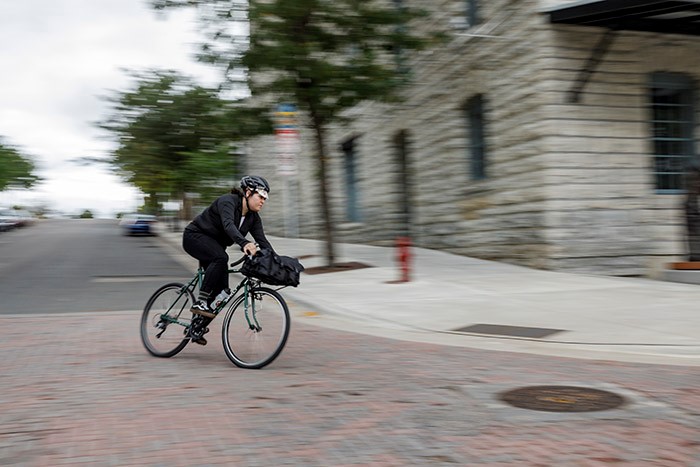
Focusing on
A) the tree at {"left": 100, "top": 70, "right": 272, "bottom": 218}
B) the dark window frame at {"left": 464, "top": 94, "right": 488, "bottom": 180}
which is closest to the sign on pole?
the dark window frame at {"left": 464, "top": 94, "right": 488, "bottom": 180}

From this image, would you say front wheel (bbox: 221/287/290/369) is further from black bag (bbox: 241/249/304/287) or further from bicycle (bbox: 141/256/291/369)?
black bag (bbox: 241/249/304/287)

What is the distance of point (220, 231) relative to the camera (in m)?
6.98

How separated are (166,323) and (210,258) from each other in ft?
3.11

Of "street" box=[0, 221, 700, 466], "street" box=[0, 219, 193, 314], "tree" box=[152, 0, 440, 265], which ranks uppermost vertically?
"tree" box=[152, 0, 440, 265]

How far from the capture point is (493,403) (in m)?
5.30

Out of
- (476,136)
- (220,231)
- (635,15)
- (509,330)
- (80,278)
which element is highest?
(635,15)

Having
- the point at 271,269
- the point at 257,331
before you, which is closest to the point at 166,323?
the point at 257,331

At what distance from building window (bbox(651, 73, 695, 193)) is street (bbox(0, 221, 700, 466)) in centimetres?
948

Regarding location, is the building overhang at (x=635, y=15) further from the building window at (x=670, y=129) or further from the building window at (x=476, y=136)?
the building window at (x=476, y=136)

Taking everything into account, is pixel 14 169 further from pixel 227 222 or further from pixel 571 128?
pixel 227 222

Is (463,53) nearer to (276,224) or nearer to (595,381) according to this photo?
(595,381)

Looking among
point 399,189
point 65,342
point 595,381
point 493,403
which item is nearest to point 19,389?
point 65,342

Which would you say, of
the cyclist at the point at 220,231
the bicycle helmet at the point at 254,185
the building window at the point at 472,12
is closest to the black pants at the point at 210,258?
the cyclist at the point at 220,231

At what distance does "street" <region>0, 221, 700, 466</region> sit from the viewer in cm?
419
